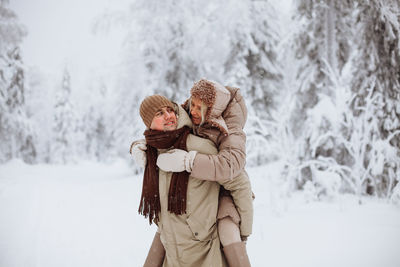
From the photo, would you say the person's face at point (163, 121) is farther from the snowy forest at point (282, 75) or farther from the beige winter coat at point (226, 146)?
the snowy forest at point (282, 75)

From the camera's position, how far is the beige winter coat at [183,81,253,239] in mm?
1720

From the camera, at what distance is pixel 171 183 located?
188 cm

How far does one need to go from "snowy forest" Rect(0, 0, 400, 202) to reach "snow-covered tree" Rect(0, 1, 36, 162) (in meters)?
0.07

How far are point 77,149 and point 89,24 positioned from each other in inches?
1030

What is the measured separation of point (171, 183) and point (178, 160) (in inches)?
9.1

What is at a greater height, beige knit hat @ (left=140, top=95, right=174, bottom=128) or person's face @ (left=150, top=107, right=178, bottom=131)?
beige knit hat @ (left=140, top=95, right=174, bottom=128)

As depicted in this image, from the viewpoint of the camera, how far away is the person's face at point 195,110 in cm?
195

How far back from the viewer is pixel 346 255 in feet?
11.8

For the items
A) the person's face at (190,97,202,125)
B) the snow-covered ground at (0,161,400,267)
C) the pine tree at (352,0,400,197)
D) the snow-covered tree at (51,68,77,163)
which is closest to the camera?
the person's face at (190,97,202,125)

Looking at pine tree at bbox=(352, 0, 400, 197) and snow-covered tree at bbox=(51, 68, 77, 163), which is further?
snow-covered tree at bbox=(51, 68, 77, 163)

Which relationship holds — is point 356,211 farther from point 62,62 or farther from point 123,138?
point 62,62

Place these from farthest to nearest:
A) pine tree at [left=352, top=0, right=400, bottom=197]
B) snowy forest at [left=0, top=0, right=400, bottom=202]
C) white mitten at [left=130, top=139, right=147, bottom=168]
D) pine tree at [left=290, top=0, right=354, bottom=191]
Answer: pine tree at [left=290, top=0, right=354, bottom=191]
snowy forest at [left=0, top=0, right=400, bottom=202]
pine tree at [left=352, top=0, right=400, bottom=197]
white mitten at [left=130, top=139, right=147, bottom=168]

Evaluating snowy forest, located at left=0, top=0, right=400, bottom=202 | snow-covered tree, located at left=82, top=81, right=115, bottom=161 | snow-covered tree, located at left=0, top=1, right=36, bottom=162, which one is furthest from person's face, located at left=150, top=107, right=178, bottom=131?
snow-covered tree, located at left=82, top=81, right=115, bottom=161

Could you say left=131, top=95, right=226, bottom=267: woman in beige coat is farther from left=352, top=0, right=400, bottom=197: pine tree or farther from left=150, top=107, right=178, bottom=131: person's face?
left=352, top=0, right=400, bottom=197: pine tree
